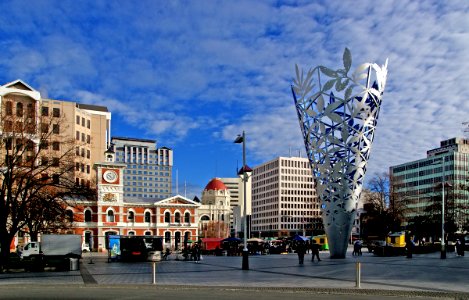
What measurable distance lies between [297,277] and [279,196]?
15995cm

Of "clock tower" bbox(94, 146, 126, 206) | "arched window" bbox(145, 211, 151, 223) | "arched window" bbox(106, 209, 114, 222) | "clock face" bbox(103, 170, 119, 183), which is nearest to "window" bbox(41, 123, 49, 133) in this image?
"clock tower" bbox(94, 146, 126, 206)

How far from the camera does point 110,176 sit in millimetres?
91125

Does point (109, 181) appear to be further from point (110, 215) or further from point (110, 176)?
point (110, 215)

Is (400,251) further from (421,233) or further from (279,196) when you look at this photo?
(279,196)

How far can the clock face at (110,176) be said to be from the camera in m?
90.4

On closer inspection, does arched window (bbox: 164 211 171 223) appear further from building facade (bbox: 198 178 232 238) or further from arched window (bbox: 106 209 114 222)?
building facade (bbox: 198 178 232 238)

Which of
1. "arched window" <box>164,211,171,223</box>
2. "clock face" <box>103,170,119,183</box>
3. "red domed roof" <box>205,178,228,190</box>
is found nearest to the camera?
"clock face" <box>103,170,119,183</box>

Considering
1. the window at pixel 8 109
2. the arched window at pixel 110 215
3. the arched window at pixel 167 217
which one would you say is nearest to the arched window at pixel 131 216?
the arched window at pixel 110 215

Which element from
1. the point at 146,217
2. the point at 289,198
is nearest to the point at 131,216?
the point at 146,217

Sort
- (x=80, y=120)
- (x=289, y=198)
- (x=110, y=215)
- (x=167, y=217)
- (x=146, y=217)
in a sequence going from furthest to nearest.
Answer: (x=289, y=198)
(x=80, y=120)
(x=167, y=217)
(x=146, y=217)
(x=110, y=215)

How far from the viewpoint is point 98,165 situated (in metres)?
89.4

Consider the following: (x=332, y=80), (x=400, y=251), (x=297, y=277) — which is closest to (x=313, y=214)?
(x=400, y=251)

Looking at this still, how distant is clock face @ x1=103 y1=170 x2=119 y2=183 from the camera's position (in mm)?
90438

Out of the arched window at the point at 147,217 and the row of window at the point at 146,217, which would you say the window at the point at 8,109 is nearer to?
the row of window at the point at 146,217
